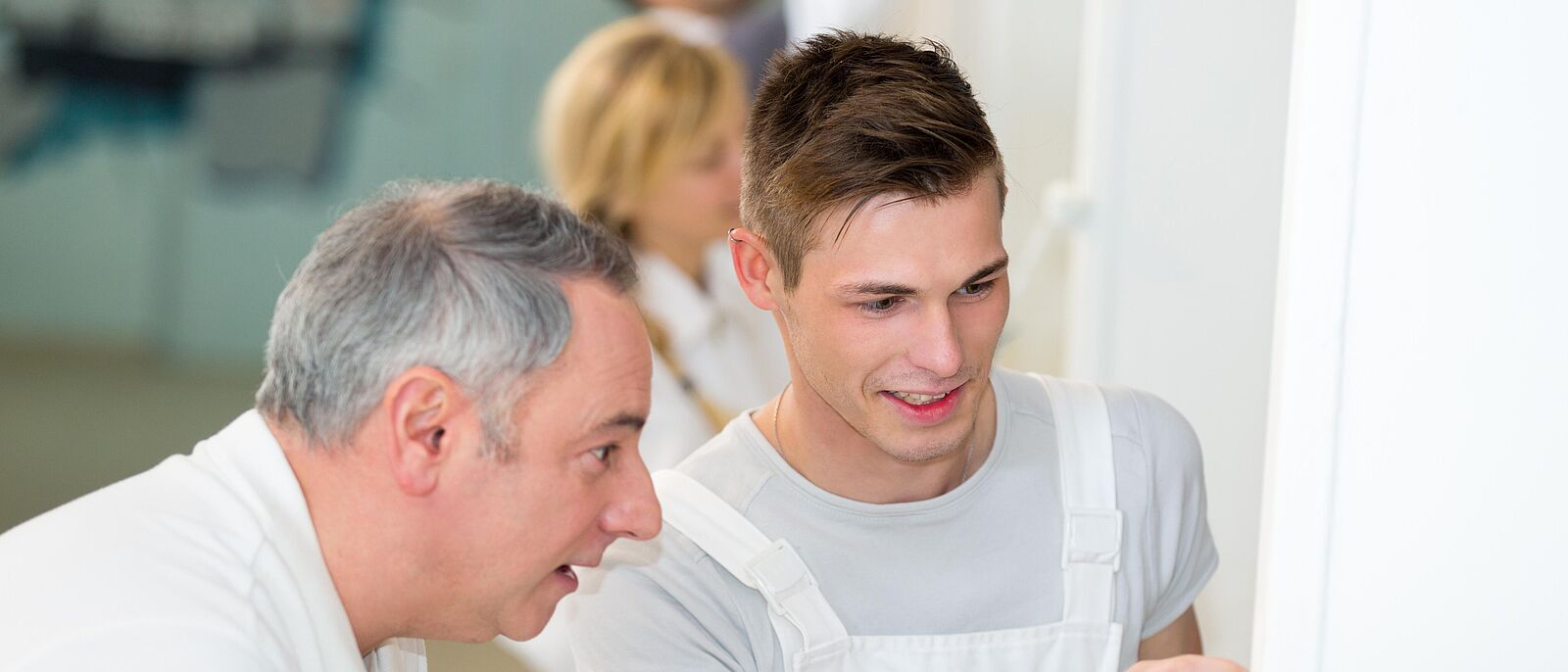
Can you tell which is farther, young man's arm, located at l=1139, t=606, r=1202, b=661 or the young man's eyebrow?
young man's arm, located at l=1139, t=606, r=1202, b=661

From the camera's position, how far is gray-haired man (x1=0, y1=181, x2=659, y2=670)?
88 cm

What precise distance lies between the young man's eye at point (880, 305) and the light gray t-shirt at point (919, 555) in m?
0.16

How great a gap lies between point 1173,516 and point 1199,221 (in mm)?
715

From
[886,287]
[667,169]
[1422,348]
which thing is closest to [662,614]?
[886,287]

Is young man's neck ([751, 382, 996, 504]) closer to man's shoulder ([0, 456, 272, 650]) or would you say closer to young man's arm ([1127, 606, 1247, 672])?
young man's arm ([1127, 606, 1247, 672])

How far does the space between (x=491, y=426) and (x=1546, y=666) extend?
0.59 m

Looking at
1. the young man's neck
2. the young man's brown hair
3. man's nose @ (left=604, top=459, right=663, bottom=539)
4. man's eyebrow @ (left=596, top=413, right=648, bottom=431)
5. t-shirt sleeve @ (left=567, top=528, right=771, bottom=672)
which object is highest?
the young man's brown hair

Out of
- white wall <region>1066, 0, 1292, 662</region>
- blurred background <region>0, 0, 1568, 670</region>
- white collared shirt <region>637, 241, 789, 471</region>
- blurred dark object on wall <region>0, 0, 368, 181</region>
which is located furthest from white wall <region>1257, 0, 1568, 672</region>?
blurred dark object on wall <region>0, 0, 368, 181</region>

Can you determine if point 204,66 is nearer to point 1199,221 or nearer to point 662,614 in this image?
point 1199,221

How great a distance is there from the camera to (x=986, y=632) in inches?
46.4

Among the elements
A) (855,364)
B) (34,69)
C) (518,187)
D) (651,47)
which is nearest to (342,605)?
(518,187)

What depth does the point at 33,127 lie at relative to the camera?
3.31 m

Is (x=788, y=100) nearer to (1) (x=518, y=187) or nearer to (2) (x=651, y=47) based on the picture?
(1) (x=518, y=187)

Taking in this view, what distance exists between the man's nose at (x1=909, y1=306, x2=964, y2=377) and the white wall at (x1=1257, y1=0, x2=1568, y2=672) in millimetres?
385
